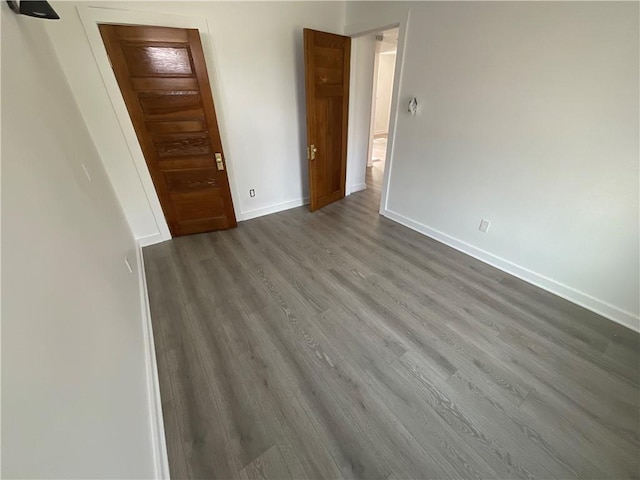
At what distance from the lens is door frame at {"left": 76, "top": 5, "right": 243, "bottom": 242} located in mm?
1971

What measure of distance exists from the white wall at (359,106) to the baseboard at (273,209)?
0.86 metres

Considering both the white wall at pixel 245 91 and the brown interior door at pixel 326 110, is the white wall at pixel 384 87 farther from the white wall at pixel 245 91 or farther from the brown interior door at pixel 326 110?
the white wall at pixel 245 91

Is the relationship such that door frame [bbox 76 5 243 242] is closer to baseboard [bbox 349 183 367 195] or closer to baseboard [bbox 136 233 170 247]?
baseboard [bbox 136 233 170 247]

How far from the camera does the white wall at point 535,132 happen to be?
5.30ft

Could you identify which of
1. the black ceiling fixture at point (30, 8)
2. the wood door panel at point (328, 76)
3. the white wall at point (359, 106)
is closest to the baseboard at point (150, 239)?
the black ceiling fixture at point (30, 8)

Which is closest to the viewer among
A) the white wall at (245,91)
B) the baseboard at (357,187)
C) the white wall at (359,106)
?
the white wall at (245,91)

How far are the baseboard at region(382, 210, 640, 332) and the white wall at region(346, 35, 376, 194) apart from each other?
55.6 inches

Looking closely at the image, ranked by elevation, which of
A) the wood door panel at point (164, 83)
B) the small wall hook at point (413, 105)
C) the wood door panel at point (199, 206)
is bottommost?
the wood door panel at point (199, 206)

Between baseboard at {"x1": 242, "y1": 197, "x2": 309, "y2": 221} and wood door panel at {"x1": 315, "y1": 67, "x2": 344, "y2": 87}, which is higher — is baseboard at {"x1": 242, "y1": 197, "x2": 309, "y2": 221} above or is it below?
below

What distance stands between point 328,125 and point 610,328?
3.17 metres

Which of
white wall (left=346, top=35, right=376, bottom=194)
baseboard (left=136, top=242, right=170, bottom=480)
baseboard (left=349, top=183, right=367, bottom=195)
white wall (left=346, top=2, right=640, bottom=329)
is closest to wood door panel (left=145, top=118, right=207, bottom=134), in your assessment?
baseboard (left=136, top=242, right=170, bottom=480)

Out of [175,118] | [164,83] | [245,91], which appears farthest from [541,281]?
[164,83]

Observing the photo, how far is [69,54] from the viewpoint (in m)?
1.98

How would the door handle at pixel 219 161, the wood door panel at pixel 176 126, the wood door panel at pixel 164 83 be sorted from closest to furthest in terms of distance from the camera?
the wood door panel at pixel 164 83 < the wood door panel at pixel 176 126 < the door handle at pixel 219 161
